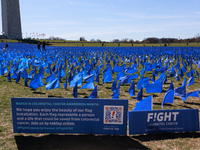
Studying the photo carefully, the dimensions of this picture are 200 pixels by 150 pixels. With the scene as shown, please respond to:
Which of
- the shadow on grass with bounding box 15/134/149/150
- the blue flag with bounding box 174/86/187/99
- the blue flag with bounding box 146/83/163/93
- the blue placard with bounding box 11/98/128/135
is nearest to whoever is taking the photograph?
the shadow on grass with bounding box 15/134/149/150

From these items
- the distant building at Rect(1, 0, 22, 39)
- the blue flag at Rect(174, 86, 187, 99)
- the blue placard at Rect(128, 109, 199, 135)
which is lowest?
the blue placard at Rect(128, 109, 199, 135)

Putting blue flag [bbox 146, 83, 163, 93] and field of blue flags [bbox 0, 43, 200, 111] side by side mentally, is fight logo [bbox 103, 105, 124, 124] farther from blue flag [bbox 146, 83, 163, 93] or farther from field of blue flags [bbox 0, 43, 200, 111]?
blue flag [bbox 146, 83, 163, 93]

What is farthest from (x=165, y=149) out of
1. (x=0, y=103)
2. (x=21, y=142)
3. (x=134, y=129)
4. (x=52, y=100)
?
(x=0, y=103)

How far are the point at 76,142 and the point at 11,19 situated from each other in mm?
107858

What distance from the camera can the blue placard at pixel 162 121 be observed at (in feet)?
17.9

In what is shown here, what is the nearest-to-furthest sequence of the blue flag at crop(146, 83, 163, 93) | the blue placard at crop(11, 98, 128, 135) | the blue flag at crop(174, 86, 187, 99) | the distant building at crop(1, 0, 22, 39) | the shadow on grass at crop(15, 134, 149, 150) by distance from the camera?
1. the shadow on grass at crop(15, 134, 149, 150)
2. the blue placard at crop(11, 98, 128, 135)
3. the blue flag at crop(174, 86, 187, 99)
4. the blue flag at crop(146, 83, 163, 93)
5. the distant building at crop(1, 0, 22, 39)

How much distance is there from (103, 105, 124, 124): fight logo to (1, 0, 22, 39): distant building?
10554cm

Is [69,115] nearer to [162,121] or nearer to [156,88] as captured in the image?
[162,121]

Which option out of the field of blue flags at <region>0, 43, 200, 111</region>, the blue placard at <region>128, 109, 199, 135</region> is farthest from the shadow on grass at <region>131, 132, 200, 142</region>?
the field of blue flags at <region>0, 43, 200, 111</region>

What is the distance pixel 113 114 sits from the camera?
5.49 meters

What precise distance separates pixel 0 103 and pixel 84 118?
4.50 meters

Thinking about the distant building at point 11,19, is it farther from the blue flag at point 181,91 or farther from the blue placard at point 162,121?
the blue placard at point 162,121

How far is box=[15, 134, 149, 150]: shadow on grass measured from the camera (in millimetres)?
4973

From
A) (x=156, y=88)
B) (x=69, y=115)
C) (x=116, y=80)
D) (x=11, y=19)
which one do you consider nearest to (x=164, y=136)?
(x=69, y=115)
